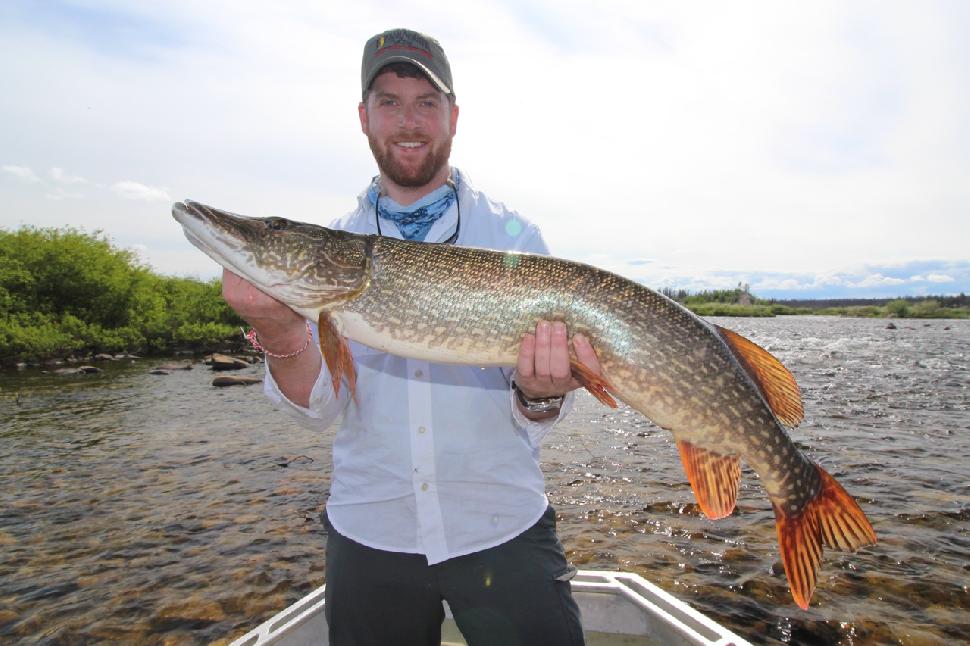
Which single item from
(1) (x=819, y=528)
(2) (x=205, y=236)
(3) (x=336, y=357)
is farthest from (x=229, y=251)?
(1) (x=819, y=528)

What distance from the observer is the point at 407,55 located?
3023 millimetres

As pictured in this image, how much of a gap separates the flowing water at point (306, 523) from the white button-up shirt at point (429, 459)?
333 centimetres

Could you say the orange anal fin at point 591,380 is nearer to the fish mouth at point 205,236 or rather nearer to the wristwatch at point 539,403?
the wristwatch at point 539,403

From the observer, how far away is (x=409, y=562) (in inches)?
97.3

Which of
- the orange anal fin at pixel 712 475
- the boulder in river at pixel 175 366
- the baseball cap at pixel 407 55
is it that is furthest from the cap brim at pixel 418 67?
the boulder in river at pixel 175 366

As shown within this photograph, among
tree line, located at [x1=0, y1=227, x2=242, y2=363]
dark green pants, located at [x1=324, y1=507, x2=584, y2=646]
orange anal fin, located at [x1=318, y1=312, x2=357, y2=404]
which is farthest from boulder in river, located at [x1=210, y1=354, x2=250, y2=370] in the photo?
dark green pants, located at [x1=324, y1=507, x2=584, y2=646]

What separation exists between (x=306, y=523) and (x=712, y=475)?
231 inches

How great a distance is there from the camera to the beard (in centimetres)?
297

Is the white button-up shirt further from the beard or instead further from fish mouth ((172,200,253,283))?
the beard

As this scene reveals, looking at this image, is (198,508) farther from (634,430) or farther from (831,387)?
(831,387)

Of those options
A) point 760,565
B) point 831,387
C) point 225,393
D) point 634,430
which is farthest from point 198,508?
point 831,387

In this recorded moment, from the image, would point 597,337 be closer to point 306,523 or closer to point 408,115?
point 408,115

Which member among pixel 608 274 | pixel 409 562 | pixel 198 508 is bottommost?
pixel 198 508

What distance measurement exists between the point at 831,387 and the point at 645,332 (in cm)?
1641
